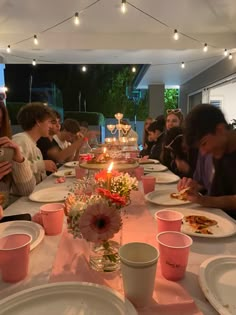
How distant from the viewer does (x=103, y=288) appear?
0.71 metres

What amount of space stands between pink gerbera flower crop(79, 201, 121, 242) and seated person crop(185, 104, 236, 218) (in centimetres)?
77

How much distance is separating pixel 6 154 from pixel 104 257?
3.03 ft

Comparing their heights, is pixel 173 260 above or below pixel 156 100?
below

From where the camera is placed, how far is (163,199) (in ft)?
5.16

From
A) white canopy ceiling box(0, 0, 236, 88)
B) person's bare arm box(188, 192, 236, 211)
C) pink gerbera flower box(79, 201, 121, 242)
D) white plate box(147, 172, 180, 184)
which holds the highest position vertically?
white canopy ceiling box(0, 0, 236, 88)

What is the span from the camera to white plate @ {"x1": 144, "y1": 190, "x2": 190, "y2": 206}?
1.48 m

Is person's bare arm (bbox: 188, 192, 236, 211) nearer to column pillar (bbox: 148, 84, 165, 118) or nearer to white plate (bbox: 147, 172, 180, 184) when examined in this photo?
white plate (bbox: 147, 172, 180, 184)

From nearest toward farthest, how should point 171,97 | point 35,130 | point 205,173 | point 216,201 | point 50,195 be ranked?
point 216,201 → point 50,195 → point 205,173 → point 35,130 → point 171,97

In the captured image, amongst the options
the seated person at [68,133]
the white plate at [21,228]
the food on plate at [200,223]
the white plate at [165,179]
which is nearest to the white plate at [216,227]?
the food on plate at [200,223]

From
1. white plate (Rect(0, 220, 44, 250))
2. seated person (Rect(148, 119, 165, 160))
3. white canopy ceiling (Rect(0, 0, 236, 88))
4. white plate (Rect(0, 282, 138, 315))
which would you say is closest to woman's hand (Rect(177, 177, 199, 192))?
white plate (Rect(0, 220, 44, 250))

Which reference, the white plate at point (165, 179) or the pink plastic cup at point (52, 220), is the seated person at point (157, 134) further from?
the pink plastic cup at point (52, 220)

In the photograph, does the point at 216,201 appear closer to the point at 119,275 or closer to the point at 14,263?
the point at 119,275

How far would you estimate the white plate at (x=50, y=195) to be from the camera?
1.57 m

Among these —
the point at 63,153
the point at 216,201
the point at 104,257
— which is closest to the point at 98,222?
the point at 104,257
